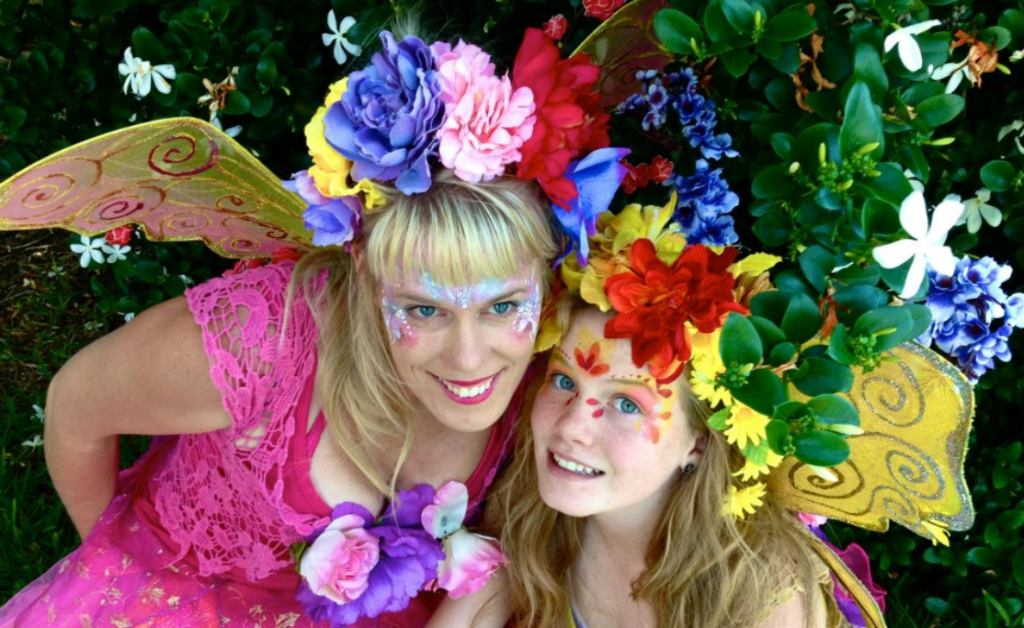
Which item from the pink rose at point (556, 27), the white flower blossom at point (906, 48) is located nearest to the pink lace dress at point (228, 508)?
the pink rose at point (556, 27)

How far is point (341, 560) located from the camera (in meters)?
2.27

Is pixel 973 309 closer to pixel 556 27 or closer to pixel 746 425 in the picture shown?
pixel 746 425

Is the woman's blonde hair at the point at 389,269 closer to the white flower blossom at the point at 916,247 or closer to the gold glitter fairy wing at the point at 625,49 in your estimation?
the gold glitter fairy wing at the point at 625,49

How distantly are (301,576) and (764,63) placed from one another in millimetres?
1574

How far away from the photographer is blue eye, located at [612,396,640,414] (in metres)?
2.02

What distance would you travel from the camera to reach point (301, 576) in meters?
2.43

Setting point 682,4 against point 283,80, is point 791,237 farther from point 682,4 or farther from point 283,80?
point 283,80

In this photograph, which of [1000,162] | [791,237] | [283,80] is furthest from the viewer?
[283,80]

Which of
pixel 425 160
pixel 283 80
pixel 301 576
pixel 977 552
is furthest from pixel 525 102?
pixel 977 552

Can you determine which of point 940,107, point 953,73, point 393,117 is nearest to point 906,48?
point 940,107

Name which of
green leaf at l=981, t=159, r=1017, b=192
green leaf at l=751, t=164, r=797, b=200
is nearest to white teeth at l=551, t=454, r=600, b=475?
green leaf at l=751, t=164, r=797, b=200

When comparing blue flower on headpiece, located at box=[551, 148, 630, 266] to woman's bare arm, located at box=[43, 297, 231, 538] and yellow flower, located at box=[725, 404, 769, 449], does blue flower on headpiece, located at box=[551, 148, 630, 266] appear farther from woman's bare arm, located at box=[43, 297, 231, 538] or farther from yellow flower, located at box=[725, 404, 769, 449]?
woman's bare arm, located at box=[43, 297, 231, 538]

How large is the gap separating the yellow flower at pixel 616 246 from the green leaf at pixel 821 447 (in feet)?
1.58

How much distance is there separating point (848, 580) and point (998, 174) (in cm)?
96
